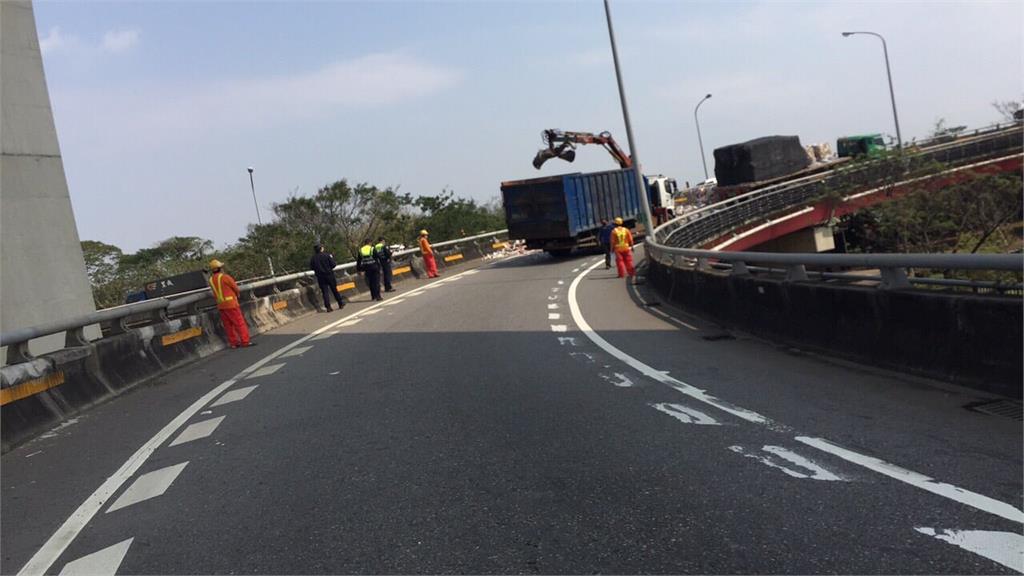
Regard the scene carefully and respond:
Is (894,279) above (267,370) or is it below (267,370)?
above

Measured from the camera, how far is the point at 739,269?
1292 centimetres

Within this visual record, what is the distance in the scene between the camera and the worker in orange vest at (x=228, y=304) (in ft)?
48.5

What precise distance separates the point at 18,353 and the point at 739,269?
952cm

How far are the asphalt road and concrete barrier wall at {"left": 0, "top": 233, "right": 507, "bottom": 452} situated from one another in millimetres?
377

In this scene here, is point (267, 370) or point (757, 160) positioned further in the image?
point (757, 160)

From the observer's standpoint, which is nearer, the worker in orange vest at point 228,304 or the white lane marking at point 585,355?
the white lane marking at point 585,355

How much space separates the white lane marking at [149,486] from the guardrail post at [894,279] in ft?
21.7

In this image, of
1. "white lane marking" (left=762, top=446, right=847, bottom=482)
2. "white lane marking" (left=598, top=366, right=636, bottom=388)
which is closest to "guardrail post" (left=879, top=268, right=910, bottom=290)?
"white lane marking" (left=598, top=366, right=636, bottom=388)

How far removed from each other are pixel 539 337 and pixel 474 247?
92.9 ft

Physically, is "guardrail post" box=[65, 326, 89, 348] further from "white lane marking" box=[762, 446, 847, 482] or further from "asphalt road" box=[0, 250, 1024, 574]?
"white lane marking" box=[762, 446, 847, 482]

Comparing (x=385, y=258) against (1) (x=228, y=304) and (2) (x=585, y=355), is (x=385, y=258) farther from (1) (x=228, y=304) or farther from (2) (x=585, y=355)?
(2) (x=585, y=355)

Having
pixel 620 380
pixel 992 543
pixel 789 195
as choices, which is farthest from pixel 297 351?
pixel 789 195

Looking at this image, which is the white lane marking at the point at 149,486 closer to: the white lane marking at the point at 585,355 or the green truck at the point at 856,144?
the white lane marking at the point at 585,355

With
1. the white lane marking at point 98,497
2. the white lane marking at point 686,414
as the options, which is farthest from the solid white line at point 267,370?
the white lane marking at point 686,414
